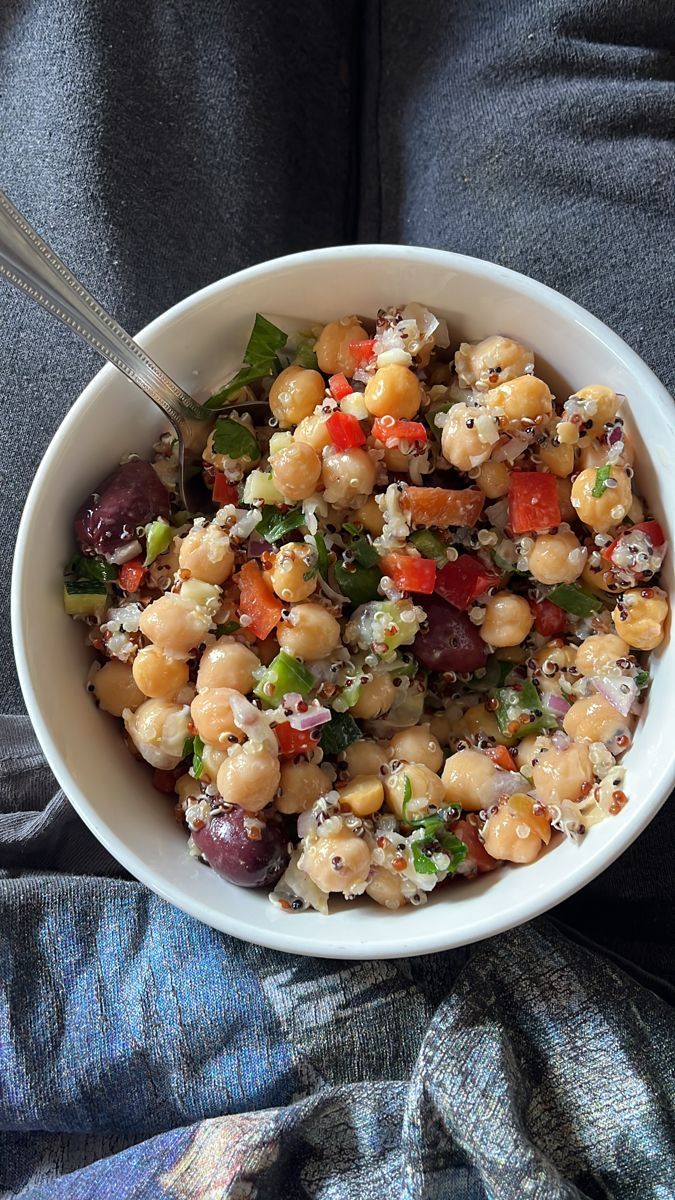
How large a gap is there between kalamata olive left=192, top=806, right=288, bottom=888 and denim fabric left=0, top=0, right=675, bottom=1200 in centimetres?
26

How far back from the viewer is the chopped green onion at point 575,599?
1013mm

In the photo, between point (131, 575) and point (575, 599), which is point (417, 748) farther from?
point (131, 575)

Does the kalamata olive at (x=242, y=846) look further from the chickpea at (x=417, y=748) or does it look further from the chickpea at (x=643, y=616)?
the chickpea at (x=643, y=616)

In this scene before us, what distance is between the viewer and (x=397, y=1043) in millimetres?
1158

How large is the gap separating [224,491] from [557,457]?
0.36 m

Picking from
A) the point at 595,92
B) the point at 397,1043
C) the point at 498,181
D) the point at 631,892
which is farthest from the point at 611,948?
the point at 595,92

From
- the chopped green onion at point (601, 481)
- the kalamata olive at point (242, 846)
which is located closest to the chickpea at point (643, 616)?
the chopped green onion at point (601, 481)

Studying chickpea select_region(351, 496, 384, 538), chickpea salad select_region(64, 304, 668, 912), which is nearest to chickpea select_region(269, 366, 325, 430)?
chickpea salad select_region(64, 304, 668, 912)

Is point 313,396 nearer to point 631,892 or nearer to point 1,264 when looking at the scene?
point 1,264

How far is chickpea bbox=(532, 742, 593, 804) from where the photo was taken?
37.9 inches

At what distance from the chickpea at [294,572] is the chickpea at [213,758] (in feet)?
0.56

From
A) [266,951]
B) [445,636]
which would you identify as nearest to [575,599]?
[445,636]

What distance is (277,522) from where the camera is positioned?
39.8 inches

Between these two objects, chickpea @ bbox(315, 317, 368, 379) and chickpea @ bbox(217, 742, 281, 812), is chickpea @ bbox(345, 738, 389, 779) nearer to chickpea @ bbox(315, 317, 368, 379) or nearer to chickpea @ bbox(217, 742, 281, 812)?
chickpea @ bbox(217, 742, 281, 812)
